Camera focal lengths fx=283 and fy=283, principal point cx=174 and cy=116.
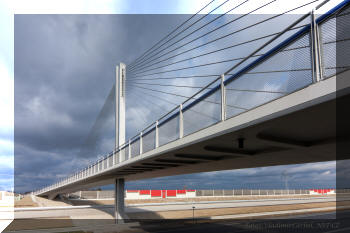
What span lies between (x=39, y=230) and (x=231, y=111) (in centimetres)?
1966

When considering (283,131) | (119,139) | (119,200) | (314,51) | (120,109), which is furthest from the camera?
(120,109)

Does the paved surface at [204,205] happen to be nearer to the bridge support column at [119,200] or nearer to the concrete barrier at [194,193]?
the bridge support column at [119,200]

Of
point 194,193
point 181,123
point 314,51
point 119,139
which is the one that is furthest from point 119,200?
point 194,193

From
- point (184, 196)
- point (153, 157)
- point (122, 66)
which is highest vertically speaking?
point (122, 66)

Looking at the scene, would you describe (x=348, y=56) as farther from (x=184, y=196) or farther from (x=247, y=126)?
(x=184, y=196)

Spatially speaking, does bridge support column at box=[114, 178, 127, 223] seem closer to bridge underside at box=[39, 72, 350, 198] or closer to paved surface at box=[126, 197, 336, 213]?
paved surface at box=[126, 197, 336, 213]

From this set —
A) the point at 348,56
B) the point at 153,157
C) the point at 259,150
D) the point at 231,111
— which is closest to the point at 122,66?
the point at 153,157

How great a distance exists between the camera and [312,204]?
154ft

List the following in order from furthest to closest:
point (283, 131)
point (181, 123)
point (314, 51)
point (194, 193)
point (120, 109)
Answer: point (194, 193) < point (120, 109) < point (181, 123) < point (283, 131) < point (314, 51)

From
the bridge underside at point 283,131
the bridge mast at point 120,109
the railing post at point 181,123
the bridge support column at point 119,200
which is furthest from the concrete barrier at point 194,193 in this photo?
the railing post at point 181,123

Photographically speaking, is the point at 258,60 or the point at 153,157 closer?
the point at 258,60

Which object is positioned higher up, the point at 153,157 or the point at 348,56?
the point at 348,56

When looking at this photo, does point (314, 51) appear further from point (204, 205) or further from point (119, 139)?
point (204, 205)

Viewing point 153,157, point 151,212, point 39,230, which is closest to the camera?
point 153,157
